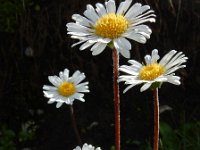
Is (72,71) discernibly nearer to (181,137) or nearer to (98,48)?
(181,137)

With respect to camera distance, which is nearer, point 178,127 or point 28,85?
point 178,127

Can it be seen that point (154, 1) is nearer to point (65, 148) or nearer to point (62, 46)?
point (62, 46)

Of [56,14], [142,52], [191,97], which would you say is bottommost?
[191,97]

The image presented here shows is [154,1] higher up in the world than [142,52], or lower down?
higher up

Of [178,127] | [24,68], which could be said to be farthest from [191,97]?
[24,68]

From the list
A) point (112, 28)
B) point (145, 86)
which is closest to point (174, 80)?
point (145, 86)

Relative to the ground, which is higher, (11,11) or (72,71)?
(11,11)

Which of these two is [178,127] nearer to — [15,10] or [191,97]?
[191,97]
